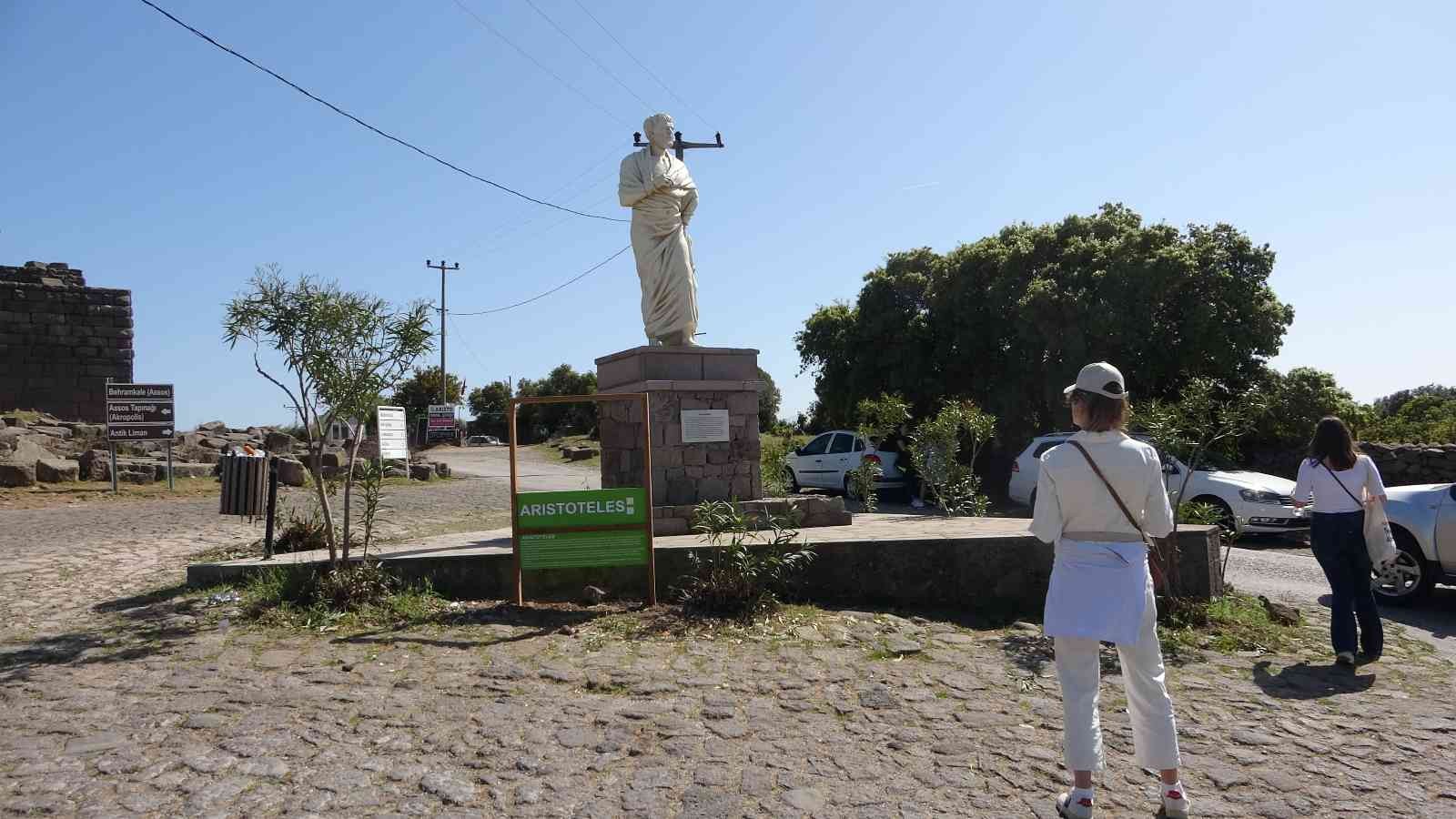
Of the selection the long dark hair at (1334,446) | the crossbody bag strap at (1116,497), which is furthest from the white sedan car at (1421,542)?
the crossbody bag strap at (1116,497)

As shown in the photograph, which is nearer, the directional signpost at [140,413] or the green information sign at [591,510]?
the green information sign at [591,510]

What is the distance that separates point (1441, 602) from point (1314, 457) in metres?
3.20

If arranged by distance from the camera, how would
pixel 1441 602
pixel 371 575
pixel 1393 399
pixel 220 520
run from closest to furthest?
pixel 371 575 → pixel 1441 602 → pixel 220 520 → pixel 1393 399

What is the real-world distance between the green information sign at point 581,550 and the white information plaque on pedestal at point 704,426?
2.49m

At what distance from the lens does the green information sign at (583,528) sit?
684 cm

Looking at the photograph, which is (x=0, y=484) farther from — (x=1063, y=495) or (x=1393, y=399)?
(x=1393, y=399)

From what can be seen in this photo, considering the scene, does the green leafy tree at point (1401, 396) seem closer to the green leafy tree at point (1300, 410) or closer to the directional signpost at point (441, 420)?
the green leafy tree at point (1300, 410)

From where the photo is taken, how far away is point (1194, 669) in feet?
18.4

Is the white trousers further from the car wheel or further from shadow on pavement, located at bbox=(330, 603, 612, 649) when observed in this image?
the car wheel

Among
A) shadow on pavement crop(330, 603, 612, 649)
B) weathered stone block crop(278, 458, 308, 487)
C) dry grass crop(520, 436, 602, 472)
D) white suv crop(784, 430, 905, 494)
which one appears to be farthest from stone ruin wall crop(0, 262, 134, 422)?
shadow on pavement crop(330, 603, 612, 649)

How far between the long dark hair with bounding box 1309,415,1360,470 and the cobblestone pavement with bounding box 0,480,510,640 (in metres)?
8.28

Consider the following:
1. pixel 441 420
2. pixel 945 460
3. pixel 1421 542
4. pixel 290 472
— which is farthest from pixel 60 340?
pixel 1421 542

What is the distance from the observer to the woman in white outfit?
341 centimetres

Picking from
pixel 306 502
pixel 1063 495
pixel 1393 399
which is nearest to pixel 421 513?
pixel 306 502
